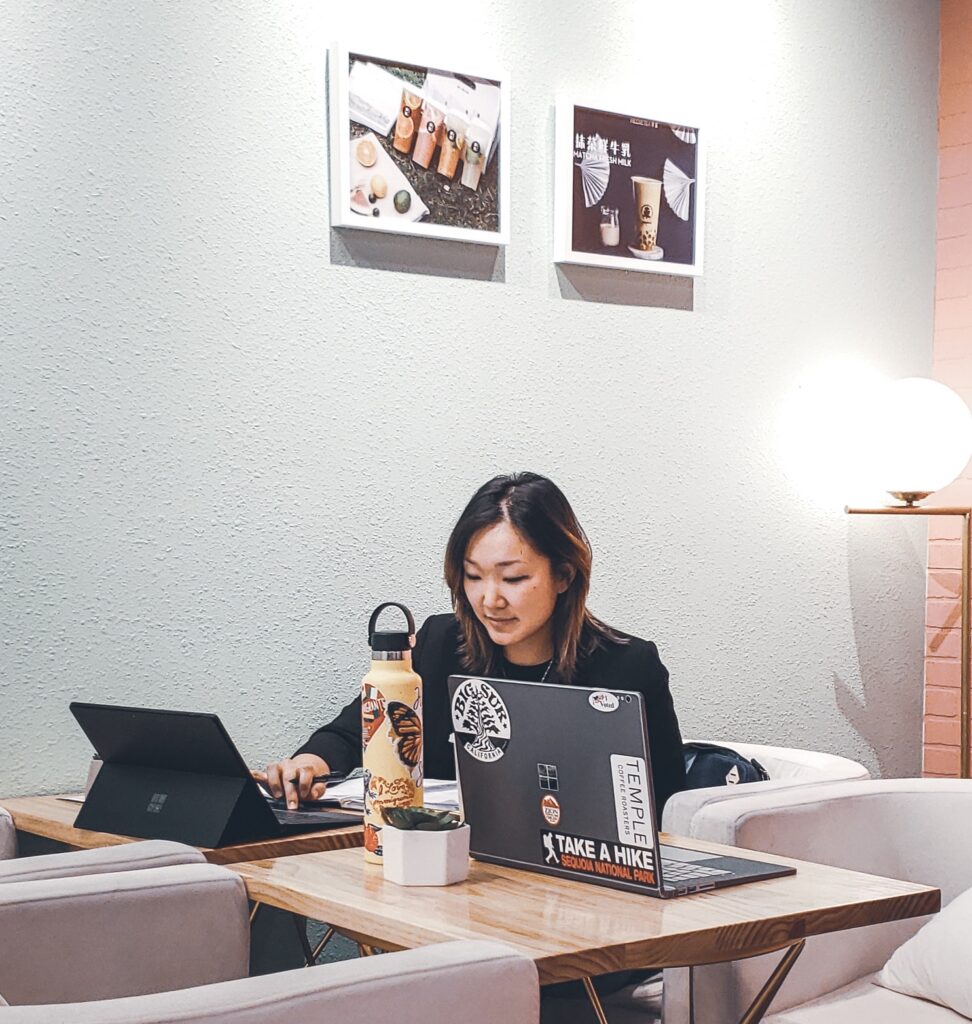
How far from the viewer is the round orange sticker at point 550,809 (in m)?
1.92

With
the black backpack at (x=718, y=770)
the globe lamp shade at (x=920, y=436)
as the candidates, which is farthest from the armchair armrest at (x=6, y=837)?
the globe lamp shade at (x=920, y=436)

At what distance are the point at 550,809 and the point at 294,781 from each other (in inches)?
26.1

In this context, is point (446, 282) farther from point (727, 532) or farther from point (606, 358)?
point (727, 532)

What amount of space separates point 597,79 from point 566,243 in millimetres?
430

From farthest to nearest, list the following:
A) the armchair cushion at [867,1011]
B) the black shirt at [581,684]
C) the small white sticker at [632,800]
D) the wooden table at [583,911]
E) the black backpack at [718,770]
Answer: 1. the black backpack at [718,770]
2. the black shirt at [581,684]
3. the armchair cushion at [867,1011]
4. the small white sticker at [632,800]
5. the wooden table at [583,911]

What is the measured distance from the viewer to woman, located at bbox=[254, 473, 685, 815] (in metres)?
2.71

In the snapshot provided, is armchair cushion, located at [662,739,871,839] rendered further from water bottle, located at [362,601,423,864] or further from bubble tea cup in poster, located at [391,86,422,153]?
bubble tea cup in poster, located at [391,86,422,153]

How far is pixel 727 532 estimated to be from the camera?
12.2 feet

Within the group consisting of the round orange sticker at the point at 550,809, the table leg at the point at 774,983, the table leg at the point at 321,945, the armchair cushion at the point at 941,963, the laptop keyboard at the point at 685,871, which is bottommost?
the table leg at the point at 321,945

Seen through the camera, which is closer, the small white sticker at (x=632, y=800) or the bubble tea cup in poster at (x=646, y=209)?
the small white sticker at (x=632, y=800)

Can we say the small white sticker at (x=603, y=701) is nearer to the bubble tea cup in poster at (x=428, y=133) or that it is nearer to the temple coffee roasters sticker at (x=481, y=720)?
the temple coffee roasters sticker at (x=481, y=720)

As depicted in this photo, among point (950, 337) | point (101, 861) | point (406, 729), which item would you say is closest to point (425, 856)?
point (406, 729)

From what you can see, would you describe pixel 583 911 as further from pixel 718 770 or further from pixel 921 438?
pixel 921 438

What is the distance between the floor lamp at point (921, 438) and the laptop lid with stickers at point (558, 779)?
198cm
